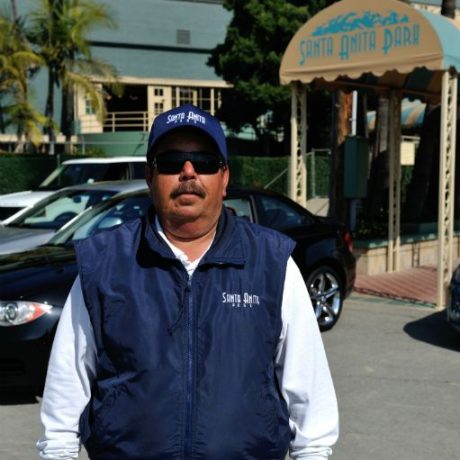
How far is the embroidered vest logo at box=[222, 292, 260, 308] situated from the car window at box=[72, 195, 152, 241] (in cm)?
526

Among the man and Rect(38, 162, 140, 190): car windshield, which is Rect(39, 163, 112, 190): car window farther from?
the man

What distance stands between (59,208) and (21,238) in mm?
972

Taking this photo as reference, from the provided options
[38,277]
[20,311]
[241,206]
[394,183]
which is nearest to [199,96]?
[394,183]

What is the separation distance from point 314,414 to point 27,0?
3245 centimetres

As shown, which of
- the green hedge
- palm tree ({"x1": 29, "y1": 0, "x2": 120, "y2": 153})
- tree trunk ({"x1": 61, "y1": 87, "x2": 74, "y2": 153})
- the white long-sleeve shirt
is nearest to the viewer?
the white long-sleeve shirt

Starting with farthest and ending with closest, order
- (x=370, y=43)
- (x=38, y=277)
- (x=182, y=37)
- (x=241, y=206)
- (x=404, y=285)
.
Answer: (x=182, y=37) → (x=404, y=285) → (x=370, y=43) → (x=241, y=206) → (x=38, y=277)

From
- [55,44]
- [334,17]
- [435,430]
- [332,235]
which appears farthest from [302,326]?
[55,44]

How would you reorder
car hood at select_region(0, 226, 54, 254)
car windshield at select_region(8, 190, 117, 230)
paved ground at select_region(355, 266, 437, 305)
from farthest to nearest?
paved ground at select_region(355, 266, 437, 305)
car windshield at select_region(8, 190, 117, 230)
car hood at select_region(0, 226, 54, 254)

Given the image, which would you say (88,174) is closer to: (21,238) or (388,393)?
(21,238)

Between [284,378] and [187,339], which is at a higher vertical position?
[187,339]

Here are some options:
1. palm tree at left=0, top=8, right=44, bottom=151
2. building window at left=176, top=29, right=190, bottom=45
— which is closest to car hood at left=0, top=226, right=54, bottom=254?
palm tree at left=0, top=8, right=44, bottom=151

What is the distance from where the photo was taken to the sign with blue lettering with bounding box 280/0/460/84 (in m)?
8.77

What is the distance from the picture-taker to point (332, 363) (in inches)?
273

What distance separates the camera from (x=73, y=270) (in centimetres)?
586
